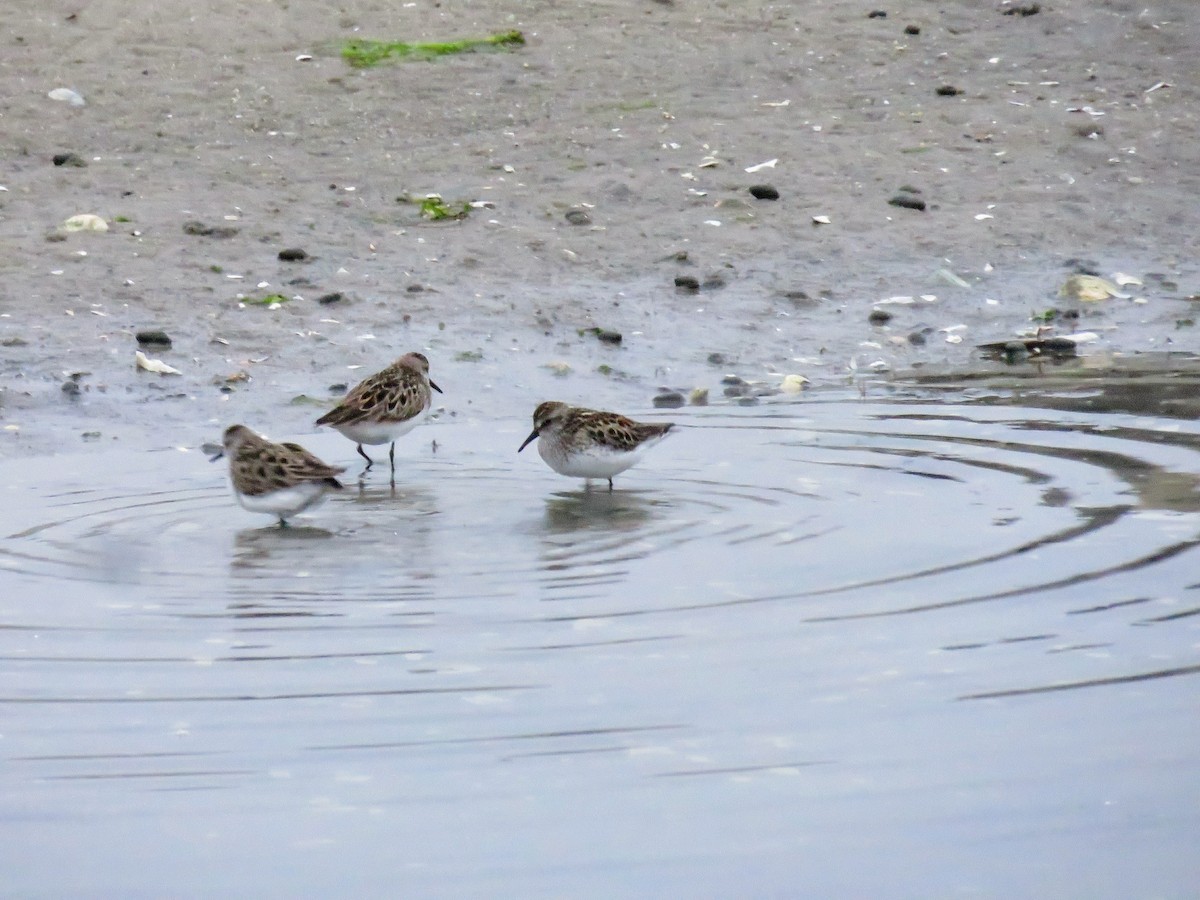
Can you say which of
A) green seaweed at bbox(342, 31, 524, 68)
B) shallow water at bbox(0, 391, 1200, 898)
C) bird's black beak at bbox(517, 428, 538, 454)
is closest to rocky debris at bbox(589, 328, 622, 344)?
bird's black beak at bbox(517, 428, 538, 454)

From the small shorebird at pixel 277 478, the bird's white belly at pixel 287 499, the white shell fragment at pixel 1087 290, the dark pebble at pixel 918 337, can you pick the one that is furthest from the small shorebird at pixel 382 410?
the white shell fragment at pixel 1087 290

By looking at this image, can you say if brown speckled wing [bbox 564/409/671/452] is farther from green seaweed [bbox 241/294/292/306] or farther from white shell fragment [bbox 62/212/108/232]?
white shell fragment [bbox 62/212/108/232]

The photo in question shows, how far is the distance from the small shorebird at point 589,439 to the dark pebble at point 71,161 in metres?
6.55

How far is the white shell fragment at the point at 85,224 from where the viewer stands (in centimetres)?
1418

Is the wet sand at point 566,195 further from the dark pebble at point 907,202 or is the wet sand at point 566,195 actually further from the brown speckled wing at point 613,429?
the brown speckled wing at point 613,429

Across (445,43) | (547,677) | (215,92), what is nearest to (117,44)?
(215,92)

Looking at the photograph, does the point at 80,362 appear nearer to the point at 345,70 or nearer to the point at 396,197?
the point at 396,197

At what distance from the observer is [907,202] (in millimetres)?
15766

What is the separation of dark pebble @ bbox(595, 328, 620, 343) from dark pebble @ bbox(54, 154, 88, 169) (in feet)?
16.2

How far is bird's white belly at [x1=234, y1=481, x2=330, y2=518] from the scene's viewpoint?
9.16 metres

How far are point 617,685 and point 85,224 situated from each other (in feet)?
29.3

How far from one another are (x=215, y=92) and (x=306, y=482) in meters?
9.14

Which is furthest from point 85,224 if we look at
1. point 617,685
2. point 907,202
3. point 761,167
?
point 617,685

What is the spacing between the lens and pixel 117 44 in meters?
18.6
